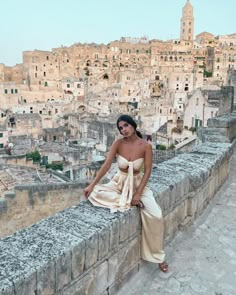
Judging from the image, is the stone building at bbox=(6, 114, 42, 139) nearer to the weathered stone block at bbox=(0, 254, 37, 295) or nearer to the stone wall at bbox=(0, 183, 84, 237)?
the stone wall at bbox=(0, 183, 84, 237)

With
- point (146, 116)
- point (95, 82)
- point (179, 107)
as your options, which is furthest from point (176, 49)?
point (146, 116)

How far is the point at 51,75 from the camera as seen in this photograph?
243 ft

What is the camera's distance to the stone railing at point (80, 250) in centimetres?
211

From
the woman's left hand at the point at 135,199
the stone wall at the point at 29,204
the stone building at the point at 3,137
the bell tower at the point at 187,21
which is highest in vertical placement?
the bell tower at the point at 187,21

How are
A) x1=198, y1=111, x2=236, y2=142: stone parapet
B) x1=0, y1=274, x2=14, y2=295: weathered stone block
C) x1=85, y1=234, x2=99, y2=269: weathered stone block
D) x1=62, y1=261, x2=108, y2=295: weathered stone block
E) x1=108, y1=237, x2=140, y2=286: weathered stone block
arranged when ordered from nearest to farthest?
x1=0, y1=274, x2=14, y2=295: weathered stone block
x1=62, y1=261, x2=108, y2=295: weathered stone block
x1=85, y1=234, x2=99, y2=269: weathered stone block
x1=108, y1=237, x2=140, y2=286: weathered stone block
x1=198, y1=111, x2=236, y2=142: stone parapet

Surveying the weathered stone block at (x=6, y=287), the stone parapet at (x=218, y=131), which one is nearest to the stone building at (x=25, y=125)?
the stone parapet at (x=218, y=131)

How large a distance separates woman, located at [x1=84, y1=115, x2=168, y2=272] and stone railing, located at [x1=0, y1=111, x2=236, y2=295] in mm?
92

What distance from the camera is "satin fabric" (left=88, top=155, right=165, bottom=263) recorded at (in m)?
3.15

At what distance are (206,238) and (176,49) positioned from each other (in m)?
89.4

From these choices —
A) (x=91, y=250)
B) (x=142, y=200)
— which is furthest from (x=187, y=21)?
(x=91, y=250)

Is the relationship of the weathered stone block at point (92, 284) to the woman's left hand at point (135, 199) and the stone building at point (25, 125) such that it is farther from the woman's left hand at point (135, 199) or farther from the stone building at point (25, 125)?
the stone building at point (25, 125)

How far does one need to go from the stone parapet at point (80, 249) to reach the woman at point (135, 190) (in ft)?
0.31

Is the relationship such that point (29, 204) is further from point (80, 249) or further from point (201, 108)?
point (201, 108)

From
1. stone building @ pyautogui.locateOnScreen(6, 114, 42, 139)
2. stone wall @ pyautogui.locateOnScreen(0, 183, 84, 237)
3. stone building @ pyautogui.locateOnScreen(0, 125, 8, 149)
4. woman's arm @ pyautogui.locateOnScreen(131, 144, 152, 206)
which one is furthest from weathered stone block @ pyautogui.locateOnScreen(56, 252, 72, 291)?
stone building @ pyautogui.locateOnScreen(6, 114, 42, 139)
